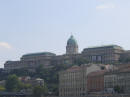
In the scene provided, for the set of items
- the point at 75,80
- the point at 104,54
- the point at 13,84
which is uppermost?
the point at 104,54

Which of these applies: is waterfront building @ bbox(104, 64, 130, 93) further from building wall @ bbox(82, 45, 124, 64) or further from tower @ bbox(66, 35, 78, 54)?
tower @ bbox(66, 35, 78, 54)

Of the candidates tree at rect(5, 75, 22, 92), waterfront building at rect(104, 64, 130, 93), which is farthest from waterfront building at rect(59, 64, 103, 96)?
tree at rect(5, 75, 22, 92)

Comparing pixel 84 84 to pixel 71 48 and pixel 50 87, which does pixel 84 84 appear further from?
pixel 71 48

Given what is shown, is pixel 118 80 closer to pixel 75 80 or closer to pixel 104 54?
pixel 75 80

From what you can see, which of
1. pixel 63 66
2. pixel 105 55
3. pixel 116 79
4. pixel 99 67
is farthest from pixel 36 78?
pixel 116 79

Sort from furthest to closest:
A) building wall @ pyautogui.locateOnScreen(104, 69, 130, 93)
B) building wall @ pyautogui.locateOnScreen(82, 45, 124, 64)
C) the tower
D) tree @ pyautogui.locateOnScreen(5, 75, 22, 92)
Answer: the tower → building wall @ pyautogui.locateOnScreen(82, 45, 124, 64) → tree @ pyautogui.locateOnScreen(5, 75, 22, 92) → building wall @ pyautogui.locateOnScreen(104, 69, 130, 93)

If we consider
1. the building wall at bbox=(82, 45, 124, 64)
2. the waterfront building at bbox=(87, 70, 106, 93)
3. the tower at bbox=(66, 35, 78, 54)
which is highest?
the tower at bbox=(66, 35, 78, 54)

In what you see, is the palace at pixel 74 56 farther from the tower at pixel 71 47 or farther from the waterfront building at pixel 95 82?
the waterfront building at pixel 95 82

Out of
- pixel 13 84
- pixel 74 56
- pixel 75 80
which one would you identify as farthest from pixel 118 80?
pixel 74 56

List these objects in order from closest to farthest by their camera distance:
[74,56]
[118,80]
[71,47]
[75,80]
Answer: [118,80] < [75,80] < [74,56] < [71,47]

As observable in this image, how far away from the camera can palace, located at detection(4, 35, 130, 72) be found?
6604 inches

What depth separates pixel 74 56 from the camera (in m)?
182

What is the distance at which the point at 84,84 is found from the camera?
121625 mm

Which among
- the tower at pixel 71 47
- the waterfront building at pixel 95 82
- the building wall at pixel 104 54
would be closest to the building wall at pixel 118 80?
the waterfront building at pixel 95 82
